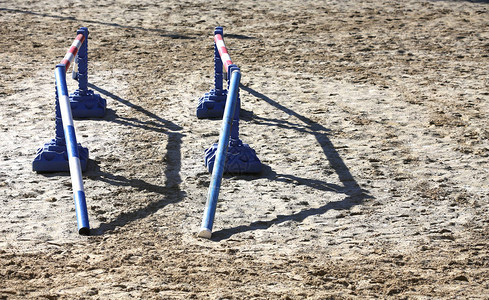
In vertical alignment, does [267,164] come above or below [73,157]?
below

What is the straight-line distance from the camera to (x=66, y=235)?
5.02m

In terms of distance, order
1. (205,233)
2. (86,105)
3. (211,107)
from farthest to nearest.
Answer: (211,107) → (86,105) → (205,233)

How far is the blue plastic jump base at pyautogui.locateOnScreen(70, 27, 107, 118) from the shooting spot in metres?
7.71

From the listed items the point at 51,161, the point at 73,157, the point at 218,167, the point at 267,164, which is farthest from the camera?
the point at 267,164

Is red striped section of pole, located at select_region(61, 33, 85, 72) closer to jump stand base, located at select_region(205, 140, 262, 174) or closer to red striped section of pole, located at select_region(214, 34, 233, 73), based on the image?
red striped section of pole, located at select_region(214, 34, 233, 73)

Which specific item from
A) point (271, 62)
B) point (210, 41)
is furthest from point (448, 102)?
point (210, 41)

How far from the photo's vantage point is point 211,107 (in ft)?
25.8

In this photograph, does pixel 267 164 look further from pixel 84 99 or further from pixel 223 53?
pixel 84 99

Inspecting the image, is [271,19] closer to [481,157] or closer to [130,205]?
[481,157]

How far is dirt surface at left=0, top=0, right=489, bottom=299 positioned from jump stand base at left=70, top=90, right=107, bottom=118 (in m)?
0.12

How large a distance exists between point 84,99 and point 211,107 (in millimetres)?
1333

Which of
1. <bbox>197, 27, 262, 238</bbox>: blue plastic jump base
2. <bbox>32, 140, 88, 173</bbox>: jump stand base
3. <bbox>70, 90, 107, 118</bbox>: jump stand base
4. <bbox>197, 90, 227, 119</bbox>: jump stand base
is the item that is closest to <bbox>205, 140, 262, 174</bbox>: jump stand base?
<bbox>197, 27, 262, 238</bbox>: blue plastic jump base

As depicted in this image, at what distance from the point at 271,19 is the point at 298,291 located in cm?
865

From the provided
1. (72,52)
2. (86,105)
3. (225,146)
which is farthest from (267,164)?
(86,105)
